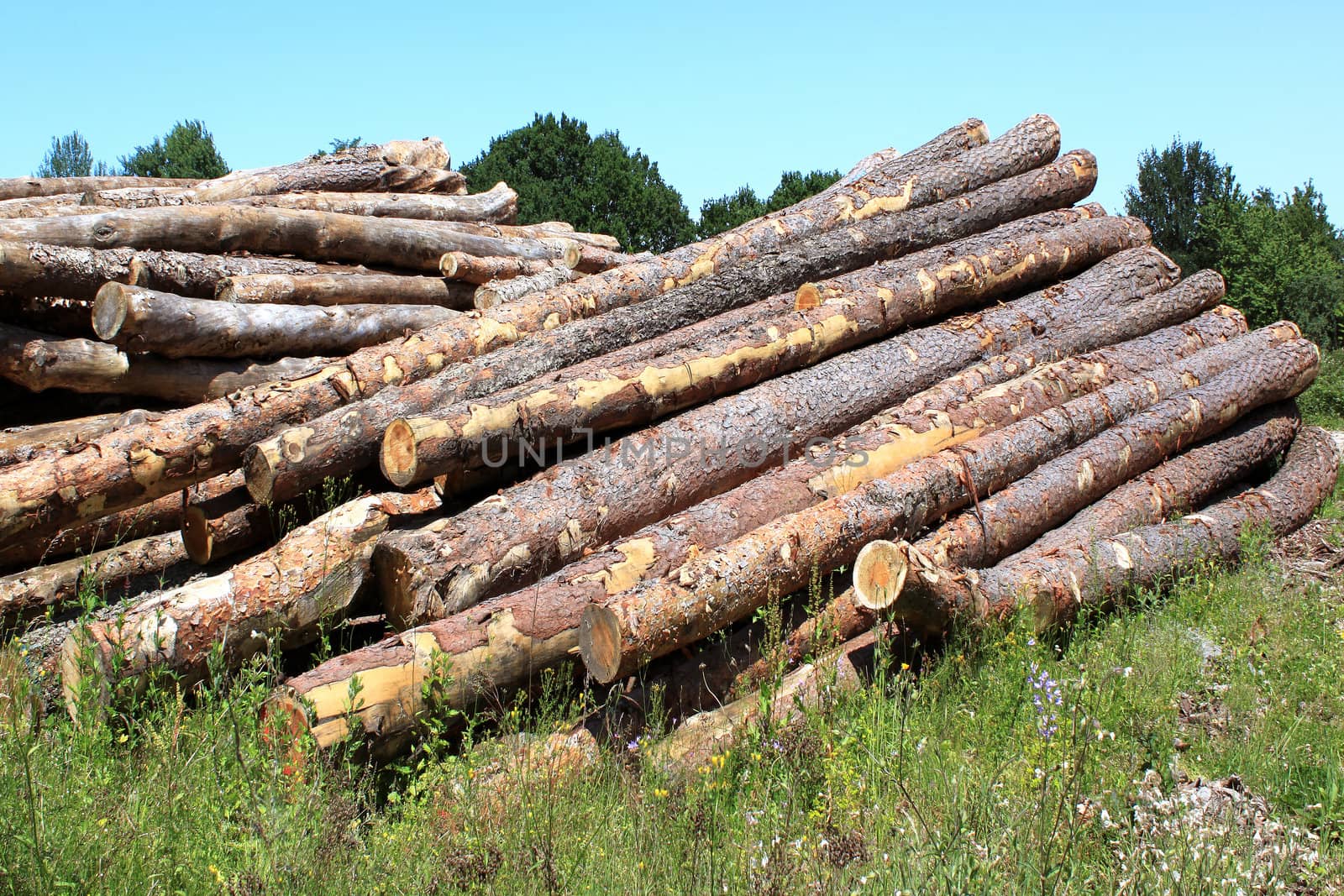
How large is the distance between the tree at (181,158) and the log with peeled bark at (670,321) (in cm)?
3183

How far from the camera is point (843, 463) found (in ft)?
18.7

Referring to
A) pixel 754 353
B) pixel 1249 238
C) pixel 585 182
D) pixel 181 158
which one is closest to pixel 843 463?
pixel 754 353

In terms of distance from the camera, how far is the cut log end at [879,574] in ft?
14.8

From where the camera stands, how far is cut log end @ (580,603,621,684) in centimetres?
425

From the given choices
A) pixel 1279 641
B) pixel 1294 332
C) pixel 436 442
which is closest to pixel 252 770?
pixel 436 442

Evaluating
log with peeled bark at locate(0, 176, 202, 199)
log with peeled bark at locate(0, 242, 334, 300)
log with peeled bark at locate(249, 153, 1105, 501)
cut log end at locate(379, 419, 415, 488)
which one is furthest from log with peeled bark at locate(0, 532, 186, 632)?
log with peeled bark at locate(0, 176, 202, 199)

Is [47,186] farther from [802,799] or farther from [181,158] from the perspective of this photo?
[181,158]

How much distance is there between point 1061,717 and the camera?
3996 mm

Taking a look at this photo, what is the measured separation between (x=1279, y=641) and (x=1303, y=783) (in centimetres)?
142

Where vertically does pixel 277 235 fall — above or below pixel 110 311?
above

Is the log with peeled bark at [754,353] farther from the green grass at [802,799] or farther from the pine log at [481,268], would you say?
the pine log at [481,268]

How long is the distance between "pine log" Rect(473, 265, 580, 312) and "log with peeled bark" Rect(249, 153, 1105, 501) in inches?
38.4

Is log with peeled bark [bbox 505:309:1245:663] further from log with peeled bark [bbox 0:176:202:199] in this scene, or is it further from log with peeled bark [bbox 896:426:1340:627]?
log with peeled bark [bbox 0:176:202:199]

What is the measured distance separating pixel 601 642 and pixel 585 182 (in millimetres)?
30777
